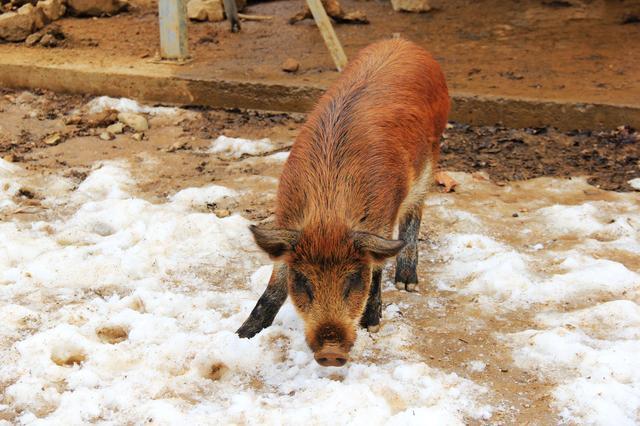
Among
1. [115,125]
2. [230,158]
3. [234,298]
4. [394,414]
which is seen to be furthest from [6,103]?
[394,414]

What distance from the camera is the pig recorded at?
3299 mm

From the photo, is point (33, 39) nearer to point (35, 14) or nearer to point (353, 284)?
point (35, 14)

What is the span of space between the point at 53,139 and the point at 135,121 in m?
0.67

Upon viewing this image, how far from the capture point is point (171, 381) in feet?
10.9

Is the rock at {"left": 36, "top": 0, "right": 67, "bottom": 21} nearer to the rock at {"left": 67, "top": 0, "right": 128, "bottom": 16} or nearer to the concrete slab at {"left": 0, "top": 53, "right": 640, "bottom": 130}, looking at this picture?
the rock at {"left": 67, "top": 0, "right": 128, "bottom": 16}

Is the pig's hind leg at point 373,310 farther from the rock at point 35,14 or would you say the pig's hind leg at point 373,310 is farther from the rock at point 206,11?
the rock at point 35,14

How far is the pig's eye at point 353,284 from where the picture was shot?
335 cm

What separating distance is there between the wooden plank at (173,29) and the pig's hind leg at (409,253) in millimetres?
3680

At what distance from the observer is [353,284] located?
338cm

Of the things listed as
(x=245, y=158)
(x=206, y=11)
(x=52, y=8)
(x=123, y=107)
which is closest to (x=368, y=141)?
(x=245, y=158)

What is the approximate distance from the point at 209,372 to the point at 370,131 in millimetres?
1381

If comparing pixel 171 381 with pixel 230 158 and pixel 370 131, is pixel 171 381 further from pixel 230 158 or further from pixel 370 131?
pixel 230 158

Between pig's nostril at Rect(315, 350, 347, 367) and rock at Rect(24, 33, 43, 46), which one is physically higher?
pig's nostril at Rect(315, 350, 347, 367)

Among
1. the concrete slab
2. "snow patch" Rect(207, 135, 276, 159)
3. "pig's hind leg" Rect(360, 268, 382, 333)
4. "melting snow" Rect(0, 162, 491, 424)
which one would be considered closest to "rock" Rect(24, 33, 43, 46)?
the concrete slab
